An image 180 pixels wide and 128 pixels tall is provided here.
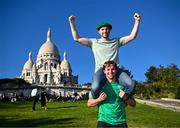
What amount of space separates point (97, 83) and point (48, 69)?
136 meters

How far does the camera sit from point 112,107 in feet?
20.4

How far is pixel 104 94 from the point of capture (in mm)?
6238

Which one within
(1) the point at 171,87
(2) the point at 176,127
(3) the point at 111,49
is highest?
(1) the point at 171,87

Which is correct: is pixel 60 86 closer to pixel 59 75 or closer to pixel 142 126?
pixel 59 75

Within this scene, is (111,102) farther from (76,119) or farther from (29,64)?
(29,64)

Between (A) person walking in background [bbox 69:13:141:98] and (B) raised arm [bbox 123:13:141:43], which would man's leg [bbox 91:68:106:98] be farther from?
(B) raised arm [bbox 123:13:141:43]

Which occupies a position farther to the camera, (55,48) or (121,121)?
(55,48)

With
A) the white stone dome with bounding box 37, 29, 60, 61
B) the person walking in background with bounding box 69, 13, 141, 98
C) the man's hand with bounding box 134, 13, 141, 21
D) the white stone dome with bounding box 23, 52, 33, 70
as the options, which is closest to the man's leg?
the person walking in background with bounding box 69, 13, 141, 98

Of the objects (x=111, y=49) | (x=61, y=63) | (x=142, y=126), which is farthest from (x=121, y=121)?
(x=61, y=63)

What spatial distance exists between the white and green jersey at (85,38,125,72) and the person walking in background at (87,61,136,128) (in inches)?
38.6

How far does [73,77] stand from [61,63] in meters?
6.93

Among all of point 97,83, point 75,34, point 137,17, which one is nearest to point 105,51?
point 75,34

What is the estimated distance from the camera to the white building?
461 feet

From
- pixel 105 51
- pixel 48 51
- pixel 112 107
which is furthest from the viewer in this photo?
pixel 48 51
